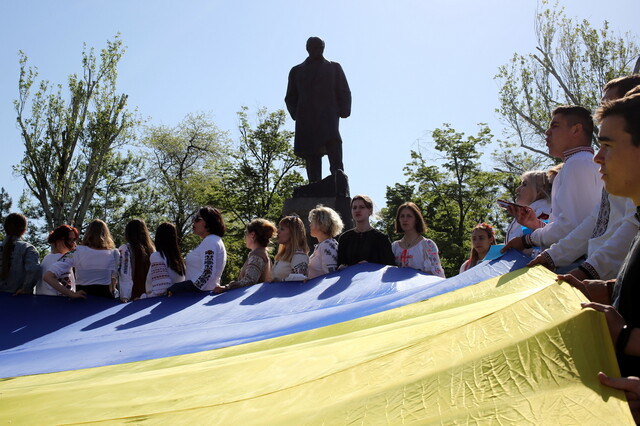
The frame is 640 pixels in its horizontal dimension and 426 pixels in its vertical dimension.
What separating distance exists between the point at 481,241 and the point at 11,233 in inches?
186

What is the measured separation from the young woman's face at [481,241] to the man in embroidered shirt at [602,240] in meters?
2.49

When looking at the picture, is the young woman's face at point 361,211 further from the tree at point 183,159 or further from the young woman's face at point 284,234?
the tree at point 183,159

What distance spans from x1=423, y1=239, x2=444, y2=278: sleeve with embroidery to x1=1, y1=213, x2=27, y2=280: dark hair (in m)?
4.09

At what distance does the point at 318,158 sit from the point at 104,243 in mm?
4868

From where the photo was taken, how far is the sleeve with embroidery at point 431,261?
5.97 metres

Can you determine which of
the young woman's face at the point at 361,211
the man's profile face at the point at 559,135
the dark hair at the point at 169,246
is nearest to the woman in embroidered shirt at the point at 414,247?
the young woman's face at the point at 361,211

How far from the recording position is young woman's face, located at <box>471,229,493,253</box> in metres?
5.86

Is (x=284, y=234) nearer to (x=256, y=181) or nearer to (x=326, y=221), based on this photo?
(x=326, y=221)

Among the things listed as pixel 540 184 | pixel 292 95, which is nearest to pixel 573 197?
pixel 540 184

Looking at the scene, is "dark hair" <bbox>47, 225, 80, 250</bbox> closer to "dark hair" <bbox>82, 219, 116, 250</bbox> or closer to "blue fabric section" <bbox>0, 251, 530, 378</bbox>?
"dark hair" <bbox>82, 219, 116, 250</bbox>

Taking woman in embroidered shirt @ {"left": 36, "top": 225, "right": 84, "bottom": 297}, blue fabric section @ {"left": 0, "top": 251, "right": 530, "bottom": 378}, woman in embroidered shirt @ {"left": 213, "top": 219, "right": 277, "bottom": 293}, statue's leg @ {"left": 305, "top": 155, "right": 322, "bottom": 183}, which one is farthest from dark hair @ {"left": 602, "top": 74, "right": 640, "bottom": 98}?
statue's leg @ {"left": 305, "top": 155, "right": 322, "bottom": 183}

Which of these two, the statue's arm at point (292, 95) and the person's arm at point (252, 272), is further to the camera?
the statue's arm at point (292, 95)

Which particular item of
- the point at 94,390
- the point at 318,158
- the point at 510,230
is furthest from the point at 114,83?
the point at 94,390

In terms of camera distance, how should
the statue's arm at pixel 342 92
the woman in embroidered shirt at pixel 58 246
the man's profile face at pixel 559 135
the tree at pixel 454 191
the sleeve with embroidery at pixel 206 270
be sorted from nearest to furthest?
the man's profile face at pixel 559 135 < the sleeve with embroidery at pixel 206 270 < the woman in embroidered shirt at pixel 58 246 < the statue's arm at pixel 342 92 < the tree at pixel 454 191
